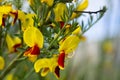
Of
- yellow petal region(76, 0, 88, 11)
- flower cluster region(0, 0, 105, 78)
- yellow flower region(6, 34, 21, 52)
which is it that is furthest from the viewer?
yellow flower region(6, 34, 21, 52)

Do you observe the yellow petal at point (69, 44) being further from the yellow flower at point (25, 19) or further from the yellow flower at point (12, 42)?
the yellow flower at point (12, 42)

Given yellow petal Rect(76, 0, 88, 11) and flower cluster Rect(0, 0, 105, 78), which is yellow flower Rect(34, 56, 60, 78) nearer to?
flower cluster Rect(0, 0, 105, 78)

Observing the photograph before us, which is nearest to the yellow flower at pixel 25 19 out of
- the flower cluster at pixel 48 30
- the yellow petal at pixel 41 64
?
the flower cluster at pixel 48 30

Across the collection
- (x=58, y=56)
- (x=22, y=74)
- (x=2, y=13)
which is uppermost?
(x=2, y=13)

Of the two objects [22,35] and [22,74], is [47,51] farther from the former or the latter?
[22,74]

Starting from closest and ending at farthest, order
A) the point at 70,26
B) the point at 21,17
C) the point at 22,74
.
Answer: the point at 70,26 → the point at 21,17 → the point at 22,74

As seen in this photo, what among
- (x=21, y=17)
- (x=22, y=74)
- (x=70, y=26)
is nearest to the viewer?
(x=70, y=26)

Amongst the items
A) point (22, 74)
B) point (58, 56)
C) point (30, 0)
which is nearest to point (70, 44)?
point (58, 56)

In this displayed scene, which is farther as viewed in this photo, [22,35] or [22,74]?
[22,74]

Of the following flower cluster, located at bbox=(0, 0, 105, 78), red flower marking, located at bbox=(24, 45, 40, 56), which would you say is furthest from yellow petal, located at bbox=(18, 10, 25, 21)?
red flower marking, located at bbox=(24, 45, 40, 56)

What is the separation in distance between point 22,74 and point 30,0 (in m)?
0.42

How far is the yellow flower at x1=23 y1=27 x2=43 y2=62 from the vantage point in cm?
93

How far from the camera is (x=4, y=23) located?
1.01 m

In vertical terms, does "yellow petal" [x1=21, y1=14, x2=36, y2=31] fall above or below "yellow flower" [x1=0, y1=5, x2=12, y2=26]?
below
